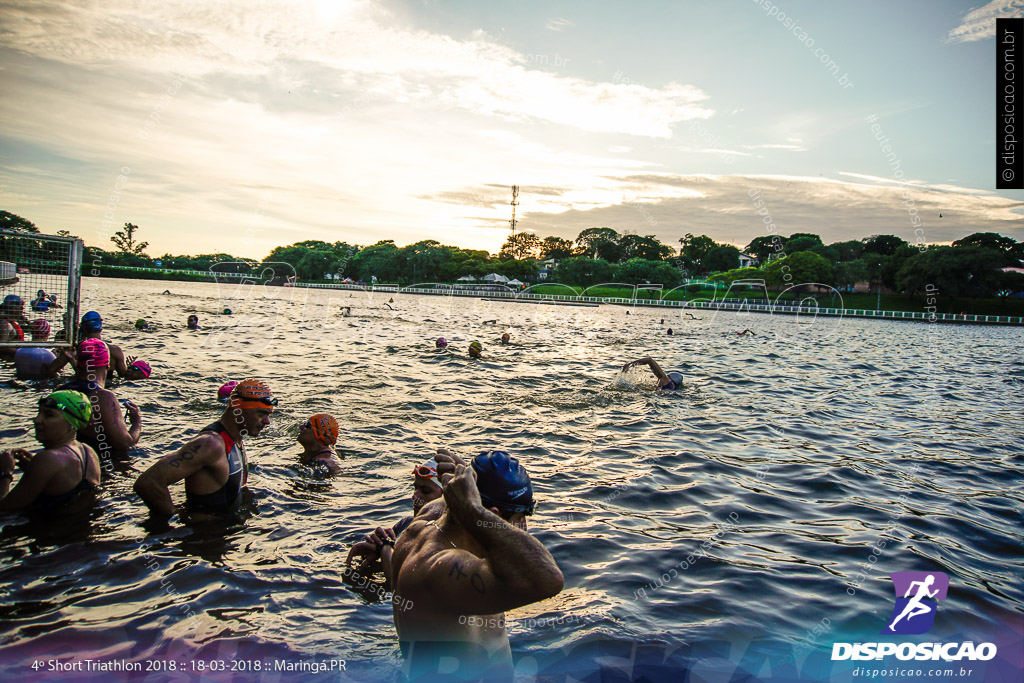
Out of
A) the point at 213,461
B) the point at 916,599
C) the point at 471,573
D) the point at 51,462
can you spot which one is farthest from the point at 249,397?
the point at 916,599

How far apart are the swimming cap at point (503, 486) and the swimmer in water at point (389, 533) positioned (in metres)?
1.93

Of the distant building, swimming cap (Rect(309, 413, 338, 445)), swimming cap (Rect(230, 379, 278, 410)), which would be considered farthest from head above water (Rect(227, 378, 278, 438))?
the distant building

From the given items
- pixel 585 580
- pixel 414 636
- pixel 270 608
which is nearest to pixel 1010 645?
pixel 585 580

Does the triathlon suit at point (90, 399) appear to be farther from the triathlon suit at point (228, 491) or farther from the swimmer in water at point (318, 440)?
the swimmer in water at point (318, 440)

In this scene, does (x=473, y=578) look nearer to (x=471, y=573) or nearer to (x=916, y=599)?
(x=471, y=573)

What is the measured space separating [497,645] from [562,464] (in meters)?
6.10

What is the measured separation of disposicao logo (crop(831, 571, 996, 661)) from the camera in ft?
15.7

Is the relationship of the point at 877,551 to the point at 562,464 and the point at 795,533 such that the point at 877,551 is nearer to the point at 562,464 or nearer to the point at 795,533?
the point at 795,533

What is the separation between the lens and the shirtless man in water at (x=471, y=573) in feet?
9.21

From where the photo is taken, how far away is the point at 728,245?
14462 centimetres

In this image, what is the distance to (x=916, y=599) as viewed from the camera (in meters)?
5.70

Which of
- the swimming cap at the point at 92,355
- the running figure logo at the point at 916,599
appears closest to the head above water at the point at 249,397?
the swimming cap at the point at 92,355

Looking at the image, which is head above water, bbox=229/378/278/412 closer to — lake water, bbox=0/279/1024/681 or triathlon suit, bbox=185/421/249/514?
triathlon suit, bbox=185/421/249/514

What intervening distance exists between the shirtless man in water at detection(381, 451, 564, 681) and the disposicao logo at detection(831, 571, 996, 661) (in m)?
3.35
